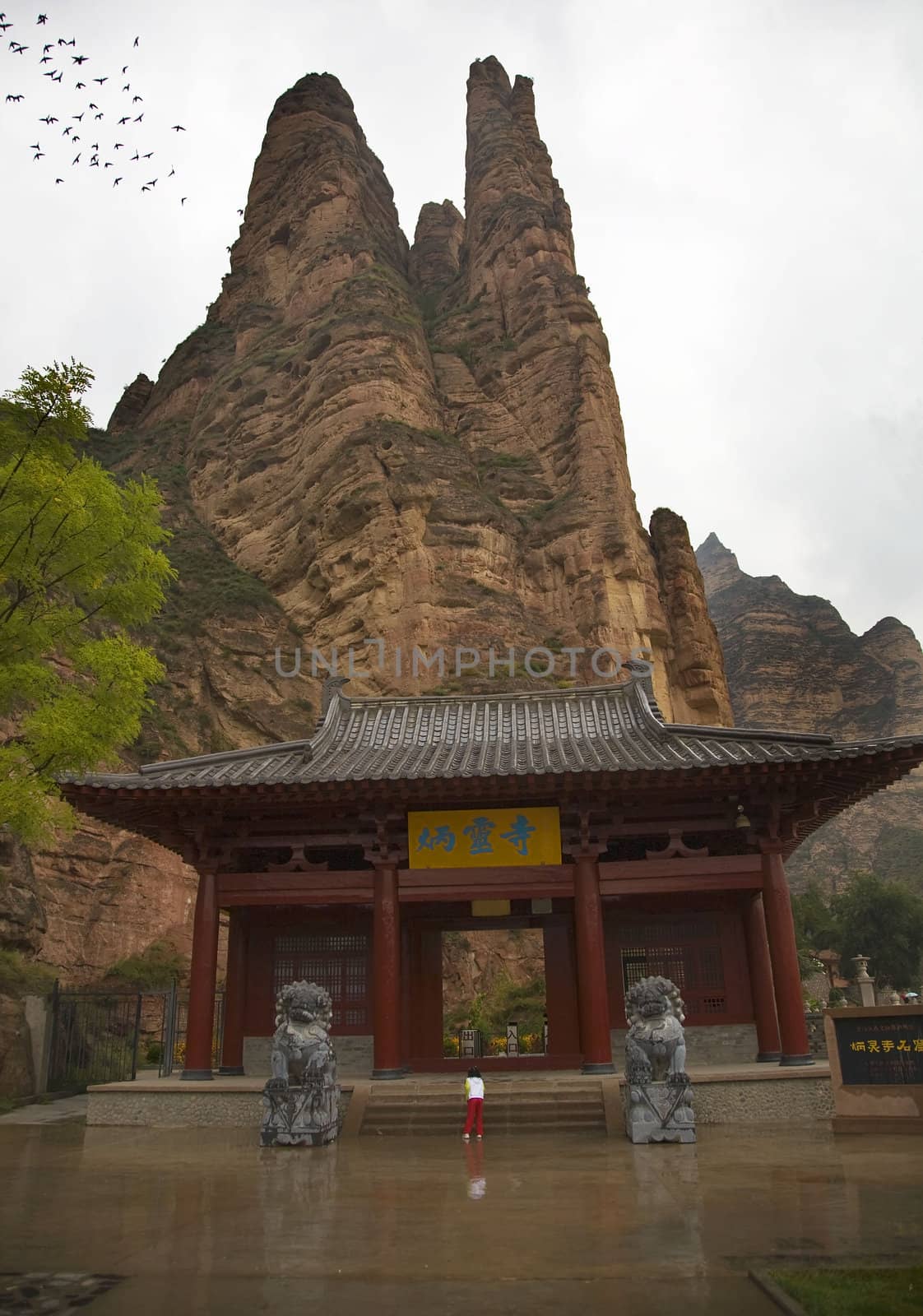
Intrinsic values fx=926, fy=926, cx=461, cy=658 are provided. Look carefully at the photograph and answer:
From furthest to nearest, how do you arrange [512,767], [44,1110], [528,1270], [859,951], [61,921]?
[859,951] → [61,921] → [44,1110] → [512,767] → [528,1270]

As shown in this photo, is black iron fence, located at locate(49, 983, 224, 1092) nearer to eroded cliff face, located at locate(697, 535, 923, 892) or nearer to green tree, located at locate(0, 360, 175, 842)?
green tree, located at locate(0, 360, 175, 842)

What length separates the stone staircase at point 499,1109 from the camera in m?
11.4

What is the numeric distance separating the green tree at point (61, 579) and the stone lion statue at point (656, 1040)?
6838 millimetres

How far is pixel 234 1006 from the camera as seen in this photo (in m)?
14.8

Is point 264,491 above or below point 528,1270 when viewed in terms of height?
above

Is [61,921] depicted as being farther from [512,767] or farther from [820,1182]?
[820,1182]

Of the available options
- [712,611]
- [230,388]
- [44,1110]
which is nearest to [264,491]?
[230,388]

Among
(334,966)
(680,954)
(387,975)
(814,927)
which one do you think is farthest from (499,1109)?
(814,927)

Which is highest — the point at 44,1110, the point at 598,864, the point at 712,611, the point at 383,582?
the point at 712,611

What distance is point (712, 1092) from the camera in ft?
38.7

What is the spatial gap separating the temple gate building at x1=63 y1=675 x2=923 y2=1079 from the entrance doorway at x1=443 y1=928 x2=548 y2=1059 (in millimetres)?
12570

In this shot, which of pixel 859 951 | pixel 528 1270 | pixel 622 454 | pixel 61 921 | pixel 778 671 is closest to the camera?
pixel 528 1270

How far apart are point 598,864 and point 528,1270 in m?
8.70

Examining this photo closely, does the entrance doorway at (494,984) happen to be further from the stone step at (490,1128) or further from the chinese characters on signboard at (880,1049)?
the chinese characters on signboard at (880,1049)
